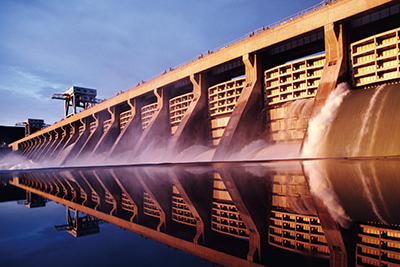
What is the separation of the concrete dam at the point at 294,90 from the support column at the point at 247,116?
2.9 inches

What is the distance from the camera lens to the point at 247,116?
1875 cm

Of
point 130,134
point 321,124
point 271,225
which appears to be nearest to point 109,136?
point 130,134

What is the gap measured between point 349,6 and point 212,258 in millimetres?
16585

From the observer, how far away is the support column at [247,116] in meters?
17.5

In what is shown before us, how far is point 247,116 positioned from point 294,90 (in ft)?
12.0

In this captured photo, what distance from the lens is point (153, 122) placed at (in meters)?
27.5

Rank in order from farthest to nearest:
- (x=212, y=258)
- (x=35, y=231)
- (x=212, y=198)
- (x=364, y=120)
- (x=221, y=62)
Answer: (x=221, y=62)
(x=364, y=120)
(x=212, y=198)
(x=35, y=231)
(x=212, y=258)

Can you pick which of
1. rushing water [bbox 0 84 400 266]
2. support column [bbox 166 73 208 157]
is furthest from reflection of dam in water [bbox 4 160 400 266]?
support column [bbox 166 73 208 157]

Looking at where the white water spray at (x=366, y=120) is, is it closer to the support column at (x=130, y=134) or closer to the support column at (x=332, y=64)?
the support column at (x=332, y=64)

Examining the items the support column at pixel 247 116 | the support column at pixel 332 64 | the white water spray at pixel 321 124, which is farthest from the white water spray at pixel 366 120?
the support column at pixel 247 116

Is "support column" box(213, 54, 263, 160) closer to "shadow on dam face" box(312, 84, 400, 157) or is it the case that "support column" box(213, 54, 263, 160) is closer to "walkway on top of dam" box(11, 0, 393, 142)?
"walkway on top of dam" box(11, 0, 393, 142)

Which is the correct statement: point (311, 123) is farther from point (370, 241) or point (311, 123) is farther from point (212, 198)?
point (370, 241)

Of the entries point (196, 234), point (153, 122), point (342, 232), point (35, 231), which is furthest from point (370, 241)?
point (153, 122)

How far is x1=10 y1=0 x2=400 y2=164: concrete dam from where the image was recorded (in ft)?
40.9
